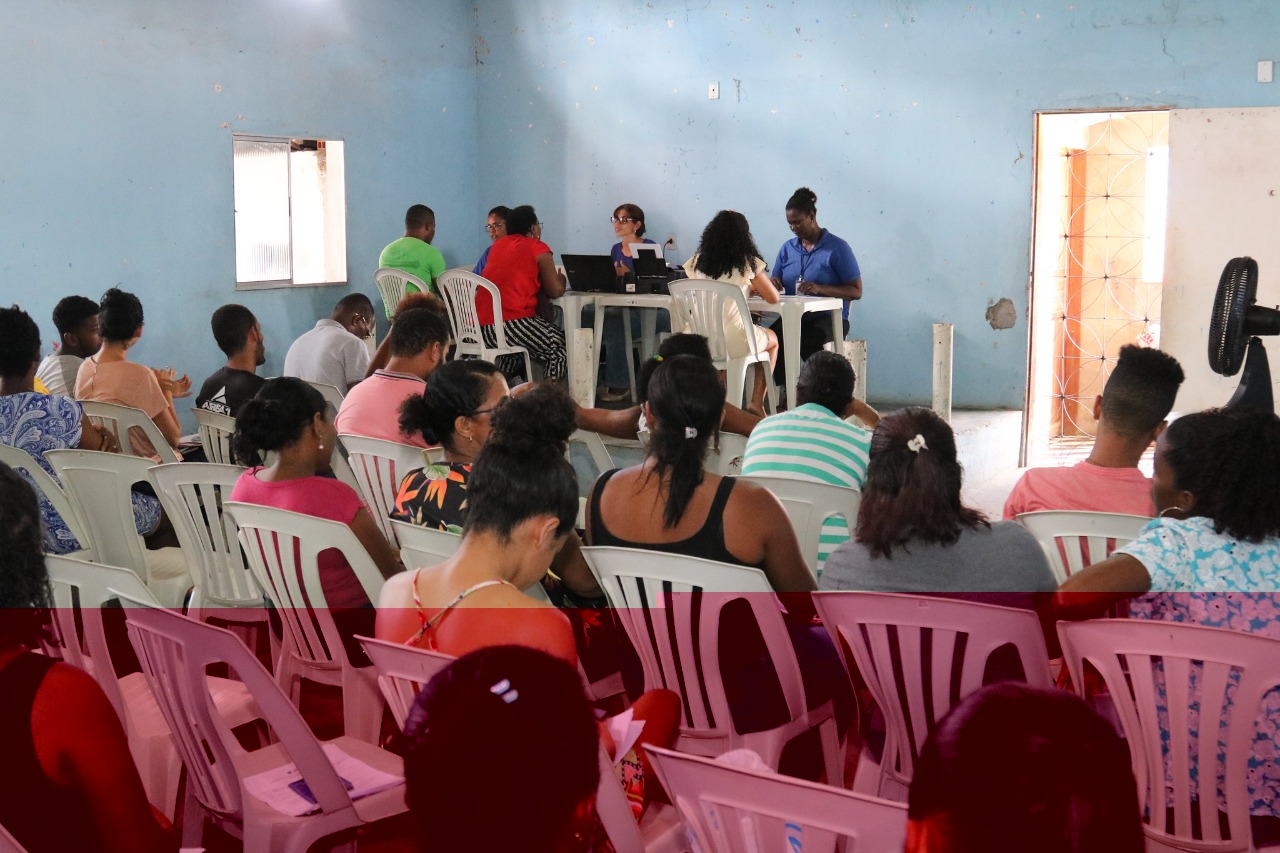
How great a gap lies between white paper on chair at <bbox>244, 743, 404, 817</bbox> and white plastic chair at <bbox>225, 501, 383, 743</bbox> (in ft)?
1.23

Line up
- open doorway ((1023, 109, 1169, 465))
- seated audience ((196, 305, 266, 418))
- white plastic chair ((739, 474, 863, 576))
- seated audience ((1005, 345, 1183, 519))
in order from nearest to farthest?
seated audience ((1005, 345, 1183, 519)), white plastic chair ((739, 474, 863, 576)), seated audience ((196, 305, 266, 418)), open doorway ((1023, 109, 1169, 465))

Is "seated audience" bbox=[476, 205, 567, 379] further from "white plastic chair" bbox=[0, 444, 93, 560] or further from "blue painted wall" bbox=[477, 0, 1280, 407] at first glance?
"white plastic chair" bbox=[0, 444, 93, 560]

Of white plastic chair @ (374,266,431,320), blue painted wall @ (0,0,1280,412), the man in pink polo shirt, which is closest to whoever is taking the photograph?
the man in pink polo shirt

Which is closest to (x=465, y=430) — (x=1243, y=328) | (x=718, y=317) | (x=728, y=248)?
(x=1243, y=328)

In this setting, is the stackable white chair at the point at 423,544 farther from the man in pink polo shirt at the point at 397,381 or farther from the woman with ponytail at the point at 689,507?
the man in pink polo shirt at the point at 397,381

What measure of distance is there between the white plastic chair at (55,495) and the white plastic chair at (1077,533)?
256 centimetres

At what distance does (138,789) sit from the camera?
1.51 meters

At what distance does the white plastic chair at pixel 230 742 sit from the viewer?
190cm

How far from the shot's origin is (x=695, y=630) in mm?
2434

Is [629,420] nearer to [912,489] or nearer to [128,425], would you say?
[912,489]

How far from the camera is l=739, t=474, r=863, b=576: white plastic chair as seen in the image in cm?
288

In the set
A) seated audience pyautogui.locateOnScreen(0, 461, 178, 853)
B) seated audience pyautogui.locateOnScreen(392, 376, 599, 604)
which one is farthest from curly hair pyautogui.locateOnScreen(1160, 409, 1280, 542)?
seated audience pyautogui.locateOnScreen(0, 461, 178, 853)

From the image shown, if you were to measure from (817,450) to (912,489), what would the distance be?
0.85 metres

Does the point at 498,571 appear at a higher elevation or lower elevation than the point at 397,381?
lower
